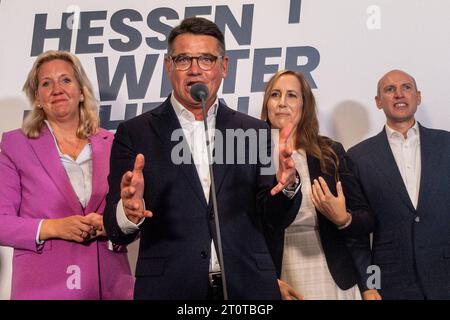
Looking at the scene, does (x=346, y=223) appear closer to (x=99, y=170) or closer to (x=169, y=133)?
(x=169, y=133)

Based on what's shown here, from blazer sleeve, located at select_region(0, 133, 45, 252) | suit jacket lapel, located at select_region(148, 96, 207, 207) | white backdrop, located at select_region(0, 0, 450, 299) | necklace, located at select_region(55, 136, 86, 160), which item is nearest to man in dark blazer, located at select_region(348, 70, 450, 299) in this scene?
white backdrop, located at select_region(0, 0, 450, 299)

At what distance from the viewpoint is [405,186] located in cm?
396

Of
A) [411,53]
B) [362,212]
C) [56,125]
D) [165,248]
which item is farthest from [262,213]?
[411,53]

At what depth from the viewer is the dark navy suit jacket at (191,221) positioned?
3.09 m

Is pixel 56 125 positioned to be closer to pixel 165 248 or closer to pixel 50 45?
pixel 50 45

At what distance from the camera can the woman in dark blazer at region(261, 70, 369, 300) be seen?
374cm

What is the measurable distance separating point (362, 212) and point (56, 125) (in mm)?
1491

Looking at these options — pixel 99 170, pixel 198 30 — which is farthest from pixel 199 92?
pixel 99 170

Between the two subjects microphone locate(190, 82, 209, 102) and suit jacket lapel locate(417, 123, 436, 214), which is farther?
suit jacket lapel locate(417, 123, 436, 214)

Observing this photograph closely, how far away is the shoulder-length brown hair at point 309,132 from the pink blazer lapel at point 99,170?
81 centimetres

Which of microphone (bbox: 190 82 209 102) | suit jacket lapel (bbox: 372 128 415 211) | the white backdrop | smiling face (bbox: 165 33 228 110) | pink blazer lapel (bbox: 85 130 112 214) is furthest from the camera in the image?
the white backdrop

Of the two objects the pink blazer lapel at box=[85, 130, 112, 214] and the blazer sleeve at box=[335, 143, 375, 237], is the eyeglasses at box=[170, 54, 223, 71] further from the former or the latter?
the blazer sleeve at box=[335, 143, 375, 237]

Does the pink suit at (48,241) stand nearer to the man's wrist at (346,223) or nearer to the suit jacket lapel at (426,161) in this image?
the man's wrist at (346,223)

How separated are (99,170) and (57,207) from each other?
0.25 metres
